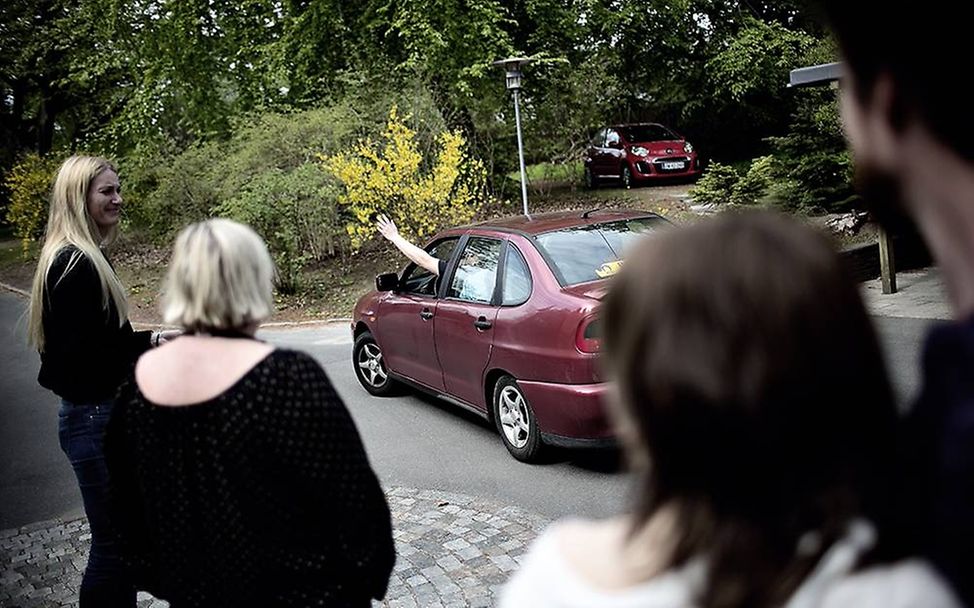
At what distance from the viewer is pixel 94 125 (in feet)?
90.2

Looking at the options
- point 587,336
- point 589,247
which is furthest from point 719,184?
point 587,336

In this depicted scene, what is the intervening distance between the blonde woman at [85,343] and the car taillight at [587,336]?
296cm

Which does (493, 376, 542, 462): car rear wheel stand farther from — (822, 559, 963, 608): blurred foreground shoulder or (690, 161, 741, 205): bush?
(690, 161, 741, 205): bush

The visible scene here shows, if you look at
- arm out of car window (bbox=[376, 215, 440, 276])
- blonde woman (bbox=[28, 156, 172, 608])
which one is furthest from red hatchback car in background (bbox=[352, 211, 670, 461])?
blonde woman (bbox=[28, 156, 172, 608])

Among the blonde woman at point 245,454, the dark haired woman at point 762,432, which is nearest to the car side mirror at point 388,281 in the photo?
the blonde woman at point 245,454

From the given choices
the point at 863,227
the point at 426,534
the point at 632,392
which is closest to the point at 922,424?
the point at 632,392

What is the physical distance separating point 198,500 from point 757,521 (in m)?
1.55

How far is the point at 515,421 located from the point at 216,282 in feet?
14.4

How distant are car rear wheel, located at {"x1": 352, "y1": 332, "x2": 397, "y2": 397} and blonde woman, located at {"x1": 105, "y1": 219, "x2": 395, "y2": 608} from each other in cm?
623

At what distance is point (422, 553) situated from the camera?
493cm

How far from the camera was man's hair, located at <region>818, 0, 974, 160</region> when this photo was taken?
1.03 m

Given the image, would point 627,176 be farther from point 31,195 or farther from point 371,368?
point 31,195

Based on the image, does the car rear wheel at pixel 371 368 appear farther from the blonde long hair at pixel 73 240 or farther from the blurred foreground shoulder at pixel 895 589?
the blurred foreground shoulder at pixel 895 589

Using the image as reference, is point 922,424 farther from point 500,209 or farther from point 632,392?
point 500,209
